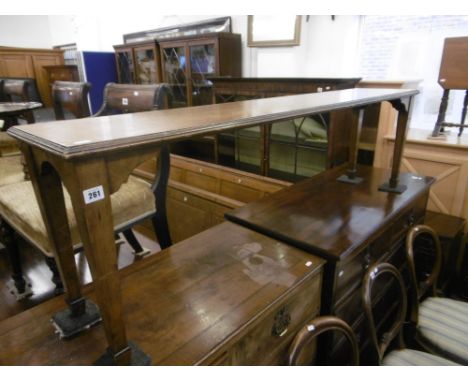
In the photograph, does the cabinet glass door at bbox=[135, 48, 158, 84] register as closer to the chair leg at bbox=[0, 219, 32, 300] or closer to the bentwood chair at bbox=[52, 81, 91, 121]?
the bentwood chair at bbox=[52, 81, 91, 121]

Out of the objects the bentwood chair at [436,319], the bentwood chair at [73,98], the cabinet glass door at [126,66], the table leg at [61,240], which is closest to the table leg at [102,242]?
the table leg at [61,240]

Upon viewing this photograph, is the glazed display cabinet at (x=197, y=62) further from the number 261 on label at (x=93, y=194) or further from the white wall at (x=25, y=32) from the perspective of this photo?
the white wall at (x=25, y=32)

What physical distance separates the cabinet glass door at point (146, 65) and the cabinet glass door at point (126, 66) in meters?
0.12

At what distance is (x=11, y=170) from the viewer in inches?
72.5

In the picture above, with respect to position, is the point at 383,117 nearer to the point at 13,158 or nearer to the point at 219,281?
the point at 219,281

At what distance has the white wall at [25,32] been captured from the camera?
19.7 feet

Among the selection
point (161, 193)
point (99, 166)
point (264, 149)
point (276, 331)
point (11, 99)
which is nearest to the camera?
point (99, 166)

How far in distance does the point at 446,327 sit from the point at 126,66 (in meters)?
4.24

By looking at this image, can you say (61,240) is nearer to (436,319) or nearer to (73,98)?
(436,319)

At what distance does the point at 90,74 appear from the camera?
4387 mm

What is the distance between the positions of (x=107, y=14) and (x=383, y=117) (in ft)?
13.7

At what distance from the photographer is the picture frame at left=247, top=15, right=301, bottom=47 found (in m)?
2.76

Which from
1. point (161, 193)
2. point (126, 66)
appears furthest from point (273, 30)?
point (126, 66)

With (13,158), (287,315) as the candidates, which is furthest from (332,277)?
(13,158)
